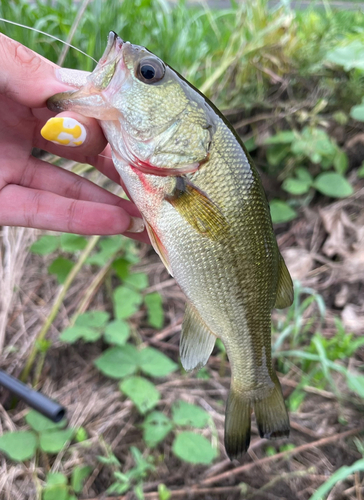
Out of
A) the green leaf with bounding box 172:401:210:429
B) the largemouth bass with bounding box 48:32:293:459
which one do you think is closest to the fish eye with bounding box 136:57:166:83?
the largemouth bass with bounding box 48:32:293:459

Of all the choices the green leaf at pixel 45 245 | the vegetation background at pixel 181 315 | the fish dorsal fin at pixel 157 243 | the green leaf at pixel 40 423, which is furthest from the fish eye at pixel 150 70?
the green leaf at pixel 40 423

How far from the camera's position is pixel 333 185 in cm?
230

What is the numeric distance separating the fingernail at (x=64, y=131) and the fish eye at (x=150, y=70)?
0.69 feet

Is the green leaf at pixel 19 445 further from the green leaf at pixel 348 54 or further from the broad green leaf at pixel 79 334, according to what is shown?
the green leaf at pixel 348 54

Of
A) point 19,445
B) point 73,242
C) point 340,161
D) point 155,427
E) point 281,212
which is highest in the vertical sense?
point 340,161

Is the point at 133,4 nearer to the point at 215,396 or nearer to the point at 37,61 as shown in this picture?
the point at 37,61

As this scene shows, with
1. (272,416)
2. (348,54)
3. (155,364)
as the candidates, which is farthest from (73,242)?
(348,54)

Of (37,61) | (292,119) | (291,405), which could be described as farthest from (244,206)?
(292,119)

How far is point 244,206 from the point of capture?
985 millimetres

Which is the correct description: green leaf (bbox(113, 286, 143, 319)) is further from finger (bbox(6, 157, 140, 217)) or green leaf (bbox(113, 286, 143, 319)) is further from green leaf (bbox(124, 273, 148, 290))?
finger (bbox(6, 157, 140, 217))

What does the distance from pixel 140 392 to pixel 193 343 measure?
522 mm

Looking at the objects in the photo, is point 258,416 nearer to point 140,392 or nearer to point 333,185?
point 140,392

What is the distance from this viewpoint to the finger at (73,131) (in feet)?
2.91

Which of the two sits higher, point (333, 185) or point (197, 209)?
point (197, 209)
